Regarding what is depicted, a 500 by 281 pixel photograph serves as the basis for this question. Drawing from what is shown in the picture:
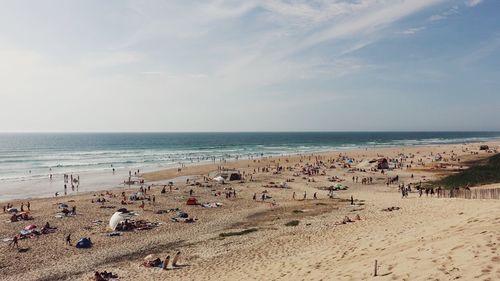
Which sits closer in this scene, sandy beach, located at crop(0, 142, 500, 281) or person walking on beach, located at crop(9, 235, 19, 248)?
sandy beach, located at crop(0, 142, 500, 281)

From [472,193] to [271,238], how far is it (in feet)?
43.3

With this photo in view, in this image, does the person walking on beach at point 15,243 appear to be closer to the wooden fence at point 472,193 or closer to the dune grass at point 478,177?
the wooden fence at point 472,193

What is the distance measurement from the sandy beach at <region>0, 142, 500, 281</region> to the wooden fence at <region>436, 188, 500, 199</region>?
92 centimetres

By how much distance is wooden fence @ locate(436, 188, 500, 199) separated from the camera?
22.7 m

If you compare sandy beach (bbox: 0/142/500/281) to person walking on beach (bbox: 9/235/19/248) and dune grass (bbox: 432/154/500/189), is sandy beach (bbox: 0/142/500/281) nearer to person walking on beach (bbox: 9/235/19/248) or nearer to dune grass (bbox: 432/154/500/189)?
person walking on beach (bbox: 9/235/19/248)

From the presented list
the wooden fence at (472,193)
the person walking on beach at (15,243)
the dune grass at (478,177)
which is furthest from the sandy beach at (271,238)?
the dune grass at (478,177)

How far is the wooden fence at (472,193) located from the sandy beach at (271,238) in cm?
92

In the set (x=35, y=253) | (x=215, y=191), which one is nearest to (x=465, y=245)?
(x=35, y=253)

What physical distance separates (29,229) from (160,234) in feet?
30.9

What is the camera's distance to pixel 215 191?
45875 millimetres

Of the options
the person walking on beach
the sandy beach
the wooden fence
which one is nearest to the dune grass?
the sandy beach

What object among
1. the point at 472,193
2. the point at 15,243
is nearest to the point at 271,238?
the point at 472,193

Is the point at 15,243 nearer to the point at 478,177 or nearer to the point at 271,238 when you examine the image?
the point at 271,238

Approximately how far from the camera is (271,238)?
909 inches
